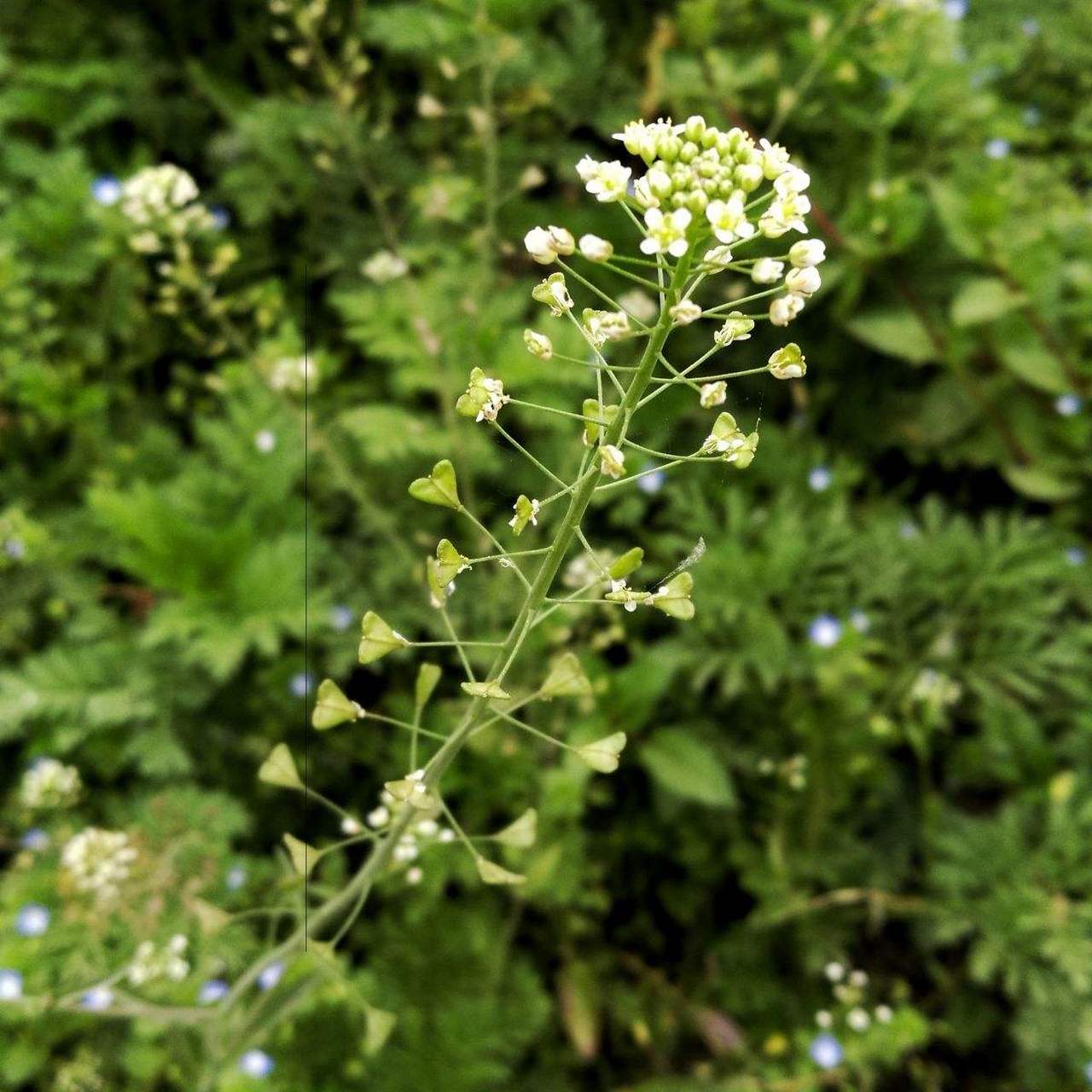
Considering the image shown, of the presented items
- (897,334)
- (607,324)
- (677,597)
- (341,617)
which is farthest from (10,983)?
(897,334)

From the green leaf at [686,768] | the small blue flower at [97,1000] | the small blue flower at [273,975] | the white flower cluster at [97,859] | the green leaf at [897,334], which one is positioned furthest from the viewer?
the green leaf at [897,334]

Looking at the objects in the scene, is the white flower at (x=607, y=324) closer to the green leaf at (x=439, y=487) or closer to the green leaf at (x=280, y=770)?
the green leaf at (x=439, y=487)

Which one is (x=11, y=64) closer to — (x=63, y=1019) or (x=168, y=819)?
(x=168, y=819)

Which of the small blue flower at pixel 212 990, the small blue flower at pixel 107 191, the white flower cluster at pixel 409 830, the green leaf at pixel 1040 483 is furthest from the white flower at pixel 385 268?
the green leaf at pixel 1040 483

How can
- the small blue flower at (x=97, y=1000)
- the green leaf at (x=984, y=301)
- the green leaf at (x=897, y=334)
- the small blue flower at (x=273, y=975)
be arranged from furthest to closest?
1. the green leaf at (x=897, y=334)
2. the green leaf at (x=984, y=301)
3. the small blue flower at (x=273, y=975)
4. the small blue flower at (x=97, y=1000)

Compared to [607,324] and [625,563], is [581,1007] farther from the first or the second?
[607,324]

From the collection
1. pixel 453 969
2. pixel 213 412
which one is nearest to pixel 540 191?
pixel 213 412

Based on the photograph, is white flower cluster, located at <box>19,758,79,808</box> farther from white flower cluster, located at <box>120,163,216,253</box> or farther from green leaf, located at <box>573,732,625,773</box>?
green leaf, located at <box>573,732,625,773</box>
